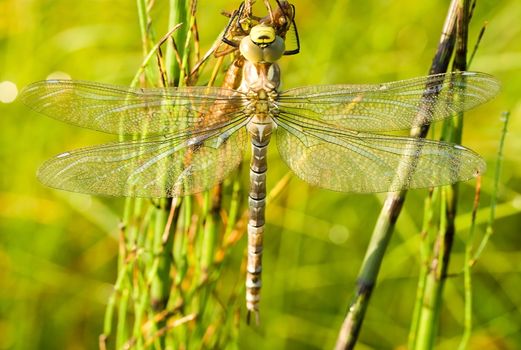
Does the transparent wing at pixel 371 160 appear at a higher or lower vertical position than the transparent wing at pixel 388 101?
lower

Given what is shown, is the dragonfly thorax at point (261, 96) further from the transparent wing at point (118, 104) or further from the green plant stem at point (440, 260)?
the green plant stem at point (440, 260)

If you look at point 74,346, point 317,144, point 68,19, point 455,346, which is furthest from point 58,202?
point 455,346

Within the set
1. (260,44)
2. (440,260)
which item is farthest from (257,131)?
(440,260)

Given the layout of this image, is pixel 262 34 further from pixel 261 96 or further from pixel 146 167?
pixel 146 167

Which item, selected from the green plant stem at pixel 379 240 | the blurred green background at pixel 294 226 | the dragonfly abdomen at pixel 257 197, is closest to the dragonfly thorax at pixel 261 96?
the dragonfly abdomen at pixel 257 197

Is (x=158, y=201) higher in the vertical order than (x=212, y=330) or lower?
higher

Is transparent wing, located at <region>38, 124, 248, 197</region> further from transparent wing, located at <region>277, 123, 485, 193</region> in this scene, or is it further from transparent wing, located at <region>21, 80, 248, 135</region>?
transparent wing, located at <region>277, 123, 485, 193</region>

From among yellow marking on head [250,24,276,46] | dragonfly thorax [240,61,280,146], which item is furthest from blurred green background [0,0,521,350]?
yellow marking on head [250,24,276,46]

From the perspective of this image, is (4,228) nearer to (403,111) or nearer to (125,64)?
(125,64)
